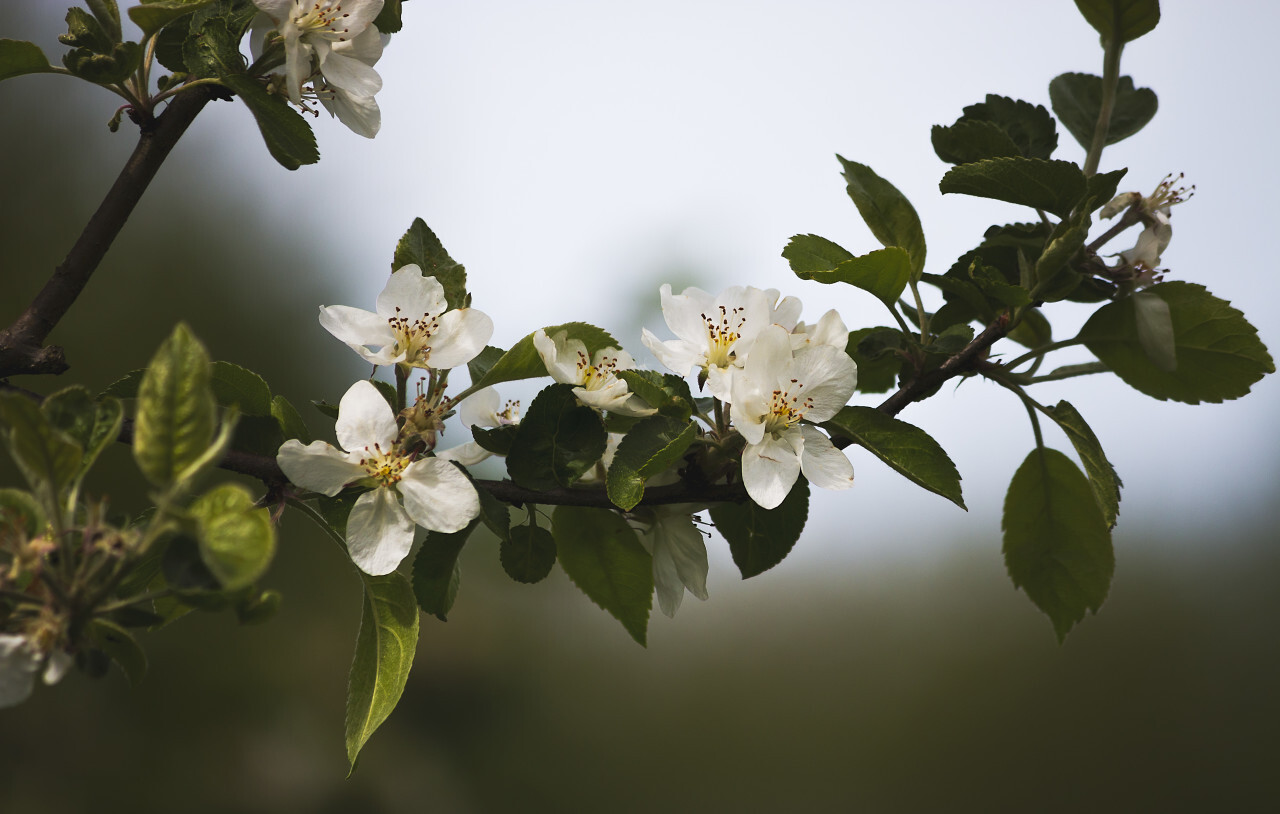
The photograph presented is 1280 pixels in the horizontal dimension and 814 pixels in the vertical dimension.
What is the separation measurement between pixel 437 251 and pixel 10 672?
0.89ft

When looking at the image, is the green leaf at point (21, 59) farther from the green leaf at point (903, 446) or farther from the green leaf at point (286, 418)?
the green leaf at point (903, 446)

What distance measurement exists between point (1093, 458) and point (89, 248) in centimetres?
56

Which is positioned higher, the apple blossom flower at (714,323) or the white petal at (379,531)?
the apple blossom flower at (714,323)

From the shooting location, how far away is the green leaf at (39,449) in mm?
253

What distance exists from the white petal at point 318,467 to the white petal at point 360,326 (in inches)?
2.2

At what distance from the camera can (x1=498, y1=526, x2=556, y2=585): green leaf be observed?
48cm

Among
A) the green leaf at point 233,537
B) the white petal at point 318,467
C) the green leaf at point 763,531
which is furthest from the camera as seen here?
the green leaf at point 763,531

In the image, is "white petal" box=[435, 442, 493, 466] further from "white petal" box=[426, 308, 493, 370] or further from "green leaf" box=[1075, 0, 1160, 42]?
"green leaf" box=[1075, 0, 1160, 42]

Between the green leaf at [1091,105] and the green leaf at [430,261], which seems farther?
the green leaf at [1091,105]

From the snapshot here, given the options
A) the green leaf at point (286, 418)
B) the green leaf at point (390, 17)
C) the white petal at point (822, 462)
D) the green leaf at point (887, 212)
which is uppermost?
the green leaf at point (887, 212)

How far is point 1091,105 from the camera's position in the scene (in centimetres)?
57

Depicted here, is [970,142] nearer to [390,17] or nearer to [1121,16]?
[1121,16]

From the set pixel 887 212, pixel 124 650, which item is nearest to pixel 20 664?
pixel 124 650

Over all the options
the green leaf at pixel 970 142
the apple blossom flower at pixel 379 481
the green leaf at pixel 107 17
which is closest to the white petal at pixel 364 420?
the apple blossom flower at pixel 379 481
